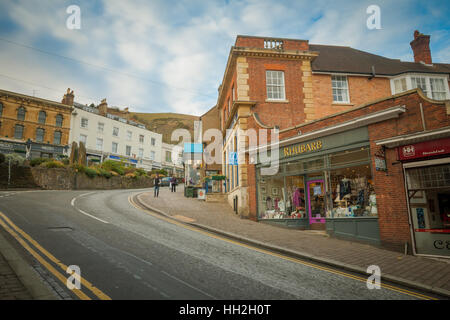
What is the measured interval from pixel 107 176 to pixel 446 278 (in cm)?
3218

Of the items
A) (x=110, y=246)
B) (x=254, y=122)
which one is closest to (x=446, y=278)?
(x=110, y=246)

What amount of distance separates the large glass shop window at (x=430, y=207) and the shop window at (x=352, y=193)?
4.27ft

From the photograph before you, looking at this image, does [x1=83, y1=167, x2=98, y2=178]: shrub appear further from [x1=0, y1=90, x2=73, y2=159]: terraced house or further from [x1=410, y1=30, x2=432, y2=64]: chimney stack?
[x1=410, y1=30, x2=432, y2=64]: chimney stack

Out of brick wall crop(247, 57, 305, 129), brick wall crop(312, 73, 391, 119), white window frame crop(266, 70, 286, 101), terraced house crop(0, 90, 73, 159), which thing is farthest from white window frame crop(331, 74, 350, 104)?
terraced house crop(0, 90, 73, 159)

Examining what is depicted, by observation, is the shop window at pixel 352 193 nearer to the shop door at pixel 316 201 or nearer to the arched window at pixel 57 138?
the shop door at pixel 316 201

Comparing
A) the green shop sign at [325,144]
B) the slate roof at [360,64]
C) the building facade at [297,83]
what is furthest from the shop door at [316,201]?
the slate roof at [360,64]

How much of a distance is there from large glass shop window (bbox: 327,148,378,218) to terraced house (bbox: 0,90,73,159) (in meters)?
38.8

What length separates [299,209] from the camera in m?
13.2

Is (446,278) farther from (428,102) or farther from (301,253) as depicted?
(428,102)

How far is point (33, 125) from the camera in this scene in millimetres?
37250

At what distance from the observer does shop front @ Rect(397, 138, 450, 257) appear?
7.79 m

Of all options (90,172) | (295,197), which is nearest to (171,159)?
(90,172)

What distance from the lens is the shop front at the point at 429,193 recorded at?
7.79 m

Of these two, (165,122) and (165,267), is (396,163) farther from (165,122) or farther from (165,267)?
(165,122)
